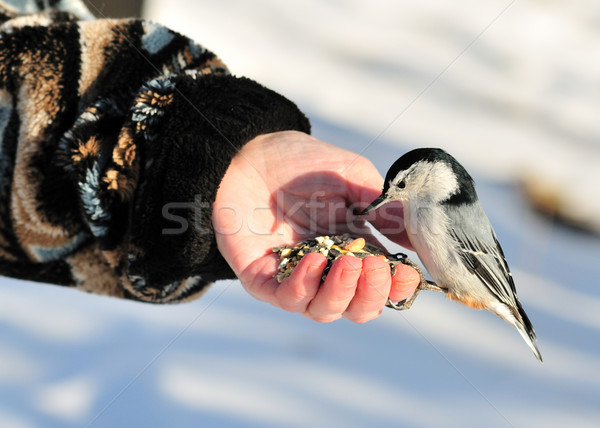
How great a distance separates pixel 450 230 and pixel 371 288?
0.40 m

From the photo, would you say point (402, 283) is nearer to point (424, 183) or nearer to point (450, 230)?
point (450, 230)

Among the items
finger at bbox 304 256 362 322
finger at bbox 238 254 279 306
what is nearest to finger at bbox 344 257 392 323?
finger at bbox 304 256 362 322

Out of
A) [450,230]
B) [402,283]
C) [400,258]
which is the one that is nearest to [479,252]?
[450,230]

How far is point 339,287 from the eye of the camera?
4.04 ft

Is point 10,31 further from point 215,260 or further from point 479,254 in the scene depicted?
point 479,254

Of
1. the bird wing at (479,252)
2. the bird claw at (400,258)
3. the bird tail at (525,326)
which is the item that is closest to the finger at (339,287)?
the bird claw at (400,258)

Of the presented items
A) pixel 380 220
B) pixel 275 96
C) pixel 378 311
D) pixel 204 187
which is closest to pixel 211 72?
pixel 275 96

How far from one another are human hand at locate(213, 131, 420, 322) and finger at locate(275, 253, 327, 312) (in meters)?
0.03

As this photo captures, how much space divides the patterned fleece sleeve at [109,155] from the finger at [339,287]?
0.39 metres

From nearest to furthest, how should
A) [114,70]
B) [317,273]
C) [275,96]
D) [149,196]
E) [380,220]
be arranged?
1. [317,273]
2. [149,196]
3. [114,70]
4. [275,96]
5. [380,220]

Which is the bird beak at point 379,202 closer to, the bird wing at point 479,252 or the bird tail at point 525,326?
the bird wing at point 479,252

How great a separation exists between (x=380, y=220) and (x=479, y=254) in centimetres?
35

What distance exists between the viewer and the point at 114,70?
151cm

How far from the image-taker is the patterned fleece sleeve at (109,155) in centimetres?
139
